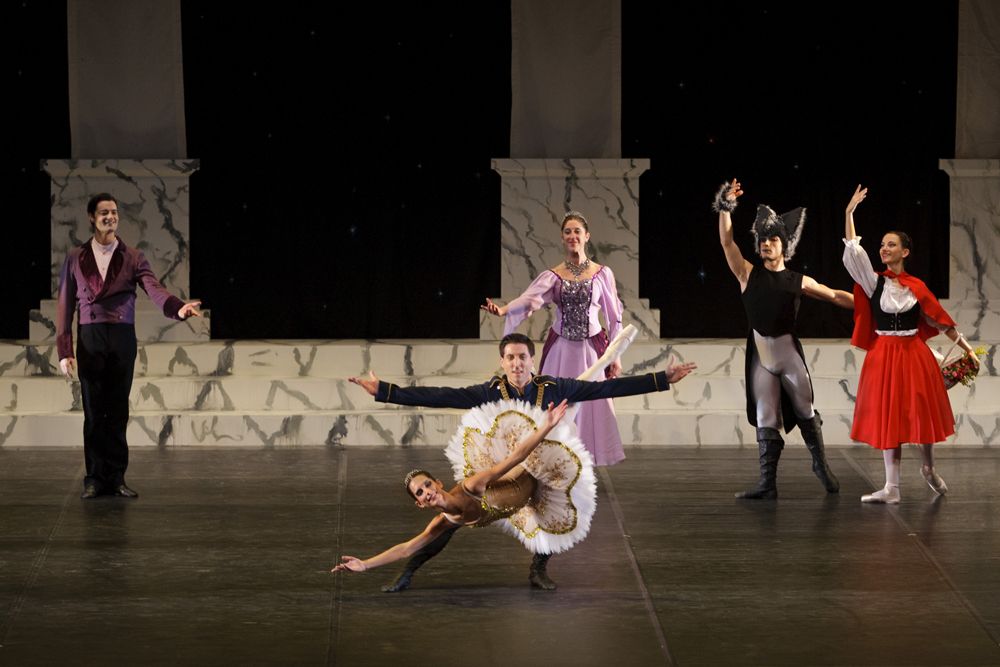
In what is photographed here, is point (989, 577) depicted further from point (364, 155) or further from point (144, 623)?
point (364, 155)

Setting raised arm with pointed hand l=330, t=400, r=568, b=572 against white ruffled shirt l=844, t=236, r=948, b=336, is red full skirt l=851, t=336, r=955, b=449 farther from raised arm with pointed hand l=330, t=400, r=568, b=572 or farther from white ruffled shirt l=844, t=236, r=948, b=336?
raised arm with pointed hand l=330, t=400, r=568, b=572

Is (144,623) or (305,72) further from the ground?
(305,72)

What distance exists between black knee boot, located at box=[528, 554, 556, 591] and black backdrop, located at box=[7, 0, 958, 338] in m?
4.36

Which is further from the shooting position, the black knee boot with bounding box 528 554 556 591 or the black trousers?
the black trousers

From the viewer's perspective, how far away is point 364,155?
31.6ft

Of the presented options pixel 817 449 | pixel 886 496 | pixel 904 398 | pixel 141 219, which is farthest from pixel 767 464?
pixel 141 219

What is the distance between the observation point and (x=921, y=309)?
22.5 ft

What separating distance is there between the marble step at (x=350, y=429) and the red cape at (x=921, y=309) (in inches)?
53.2

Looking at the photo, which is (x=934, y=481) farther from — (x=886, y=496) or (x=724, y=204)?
(x=724, y=204)

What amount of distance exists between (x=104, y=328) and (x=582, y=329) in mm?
2110

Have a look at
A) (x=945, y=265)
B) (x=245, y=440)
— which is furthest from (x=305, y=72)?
(x=945, y=265)

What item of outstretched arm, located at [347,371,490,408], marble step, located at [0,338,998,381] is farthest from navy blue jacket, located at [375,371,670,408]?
marble step, located at [0,338,998,381]

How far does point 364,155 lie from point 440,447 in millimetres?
2244

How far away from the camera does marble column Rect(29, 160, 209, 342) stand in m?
9.27
